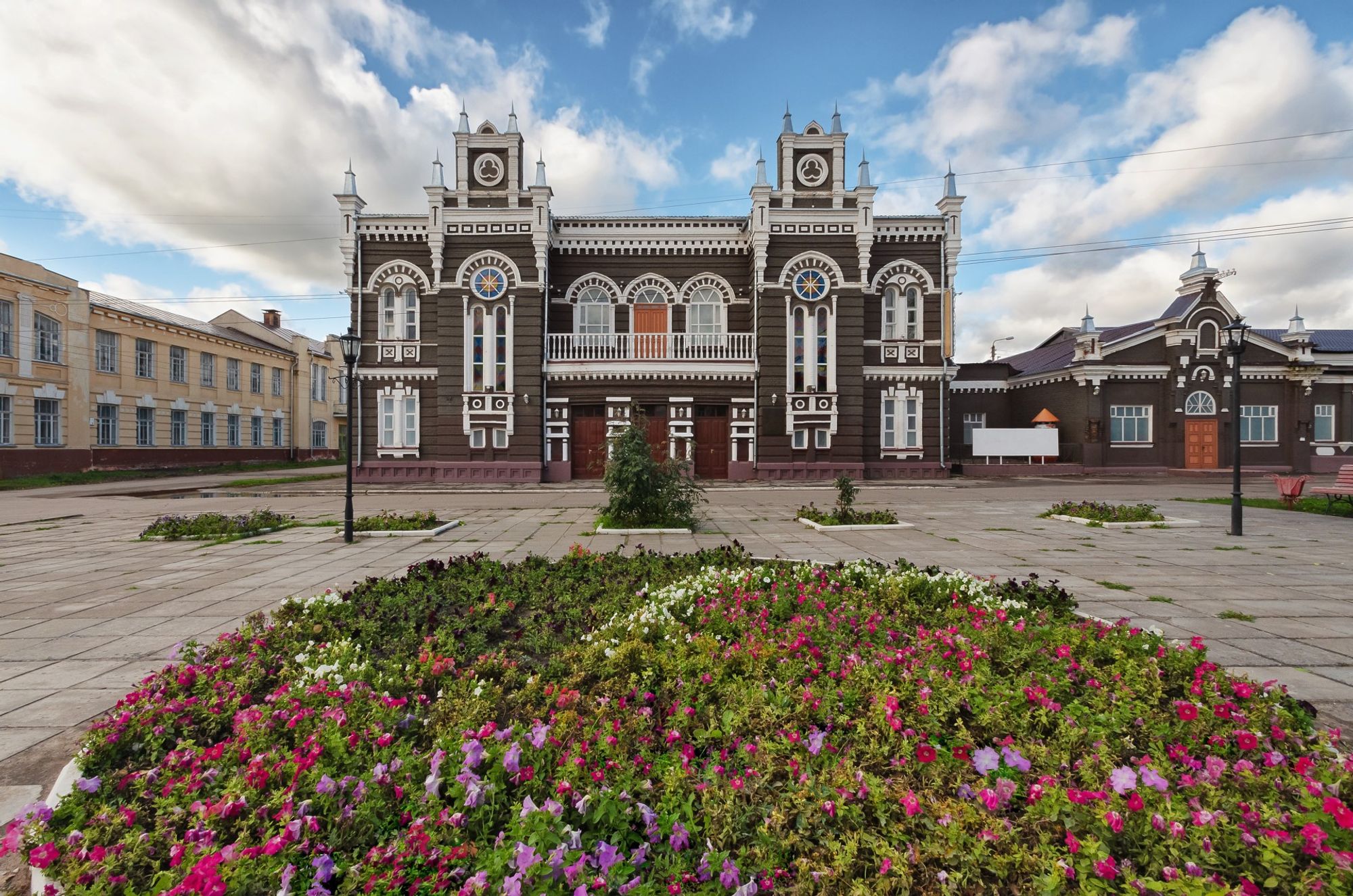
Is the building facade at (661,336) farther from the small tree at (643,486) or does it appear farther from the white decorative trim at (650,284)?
the small tree at (643,486)

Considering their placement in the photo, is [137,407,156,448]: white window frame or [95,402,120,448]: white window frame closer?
[95,402,120,448]: white window frame

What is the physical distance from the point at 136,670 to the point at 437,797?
367cm

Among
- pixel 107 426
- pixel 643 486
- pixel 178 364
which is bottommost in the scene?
pixel 643 486

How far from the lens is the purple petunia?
251 centimetres

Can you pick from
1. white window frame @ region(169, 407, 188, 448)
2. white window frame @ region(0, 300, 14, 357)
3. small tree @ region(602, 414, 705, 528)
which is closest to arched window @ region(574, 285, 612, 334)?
small tree @ region(602, 414, 705, 528)

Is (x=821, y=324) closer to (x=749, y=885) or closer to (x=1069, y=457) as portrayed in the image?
(x=1069, y=457)

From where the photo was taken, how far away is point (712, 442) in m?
23.9

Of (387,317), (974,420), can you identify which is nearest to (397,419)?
(387,317)

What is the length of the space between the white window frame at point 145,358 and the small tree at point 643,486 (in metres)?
33.1

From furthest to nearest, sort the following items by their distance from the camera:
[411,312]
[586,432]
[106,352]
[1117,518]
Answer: [106,352], [411,312], [586,432], [1117,518]

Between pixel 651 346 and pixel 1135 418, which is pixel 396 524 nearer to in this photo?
pixel 651 346

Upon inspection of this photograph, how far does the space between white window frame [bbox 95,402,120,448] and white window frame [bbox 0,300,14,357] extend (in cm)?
390

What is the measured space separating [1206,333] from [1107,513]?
24585 mm

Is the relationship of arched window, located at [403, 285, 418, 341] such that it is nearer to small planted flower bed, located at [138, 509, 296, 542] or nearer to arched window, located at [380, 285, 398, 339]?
arched window, located at [380, 285, 398, 339]
